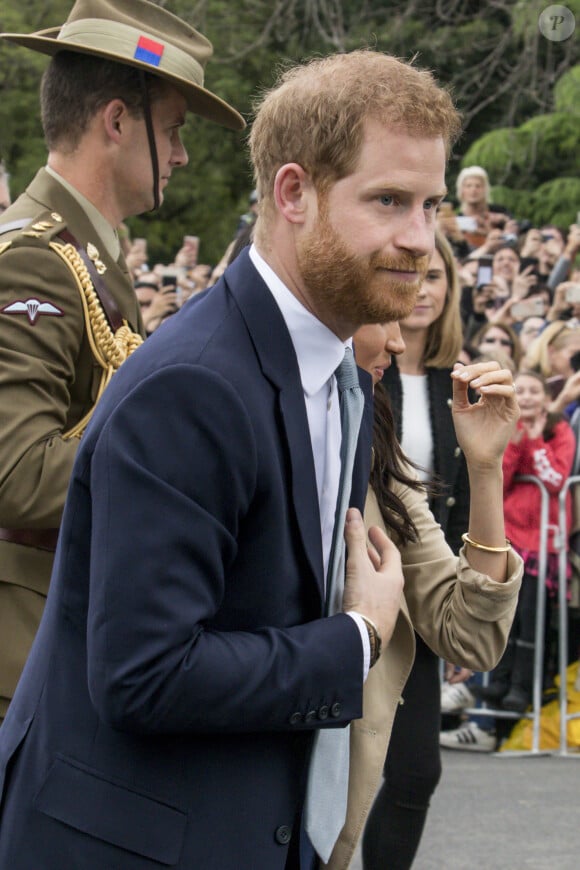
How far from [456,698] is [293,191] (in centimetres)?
552

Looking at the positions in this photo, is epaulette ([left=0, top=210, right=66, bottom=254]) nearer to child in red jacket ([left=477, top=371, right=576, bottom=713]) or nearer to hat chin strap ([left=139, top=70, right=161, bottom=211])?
hat chin strap ([left=139, top=70, right=161, bottom=211])

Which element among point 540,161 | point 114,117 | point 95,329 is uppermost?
point 540,161

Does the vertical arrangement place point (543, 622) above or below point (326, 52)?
below

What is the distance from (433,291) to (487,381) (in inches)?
97.8

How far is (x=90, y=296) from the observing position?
2.76 meters

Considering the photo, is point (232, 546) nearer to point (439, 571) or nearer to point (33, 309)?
point (439, 571)

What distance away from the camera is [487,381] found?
2217 mm

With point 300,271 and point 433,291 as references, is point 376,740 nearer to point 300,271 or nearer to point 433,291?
point 300,271

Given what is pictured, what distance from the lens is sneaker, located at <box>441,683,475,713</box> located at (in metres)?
7.05

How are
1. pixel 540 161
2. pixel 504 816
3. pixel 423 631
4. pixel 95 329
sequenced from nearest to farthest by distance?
pixel 423 631 < pixel 95 329 < pixel 504 816 < pixel 540 161

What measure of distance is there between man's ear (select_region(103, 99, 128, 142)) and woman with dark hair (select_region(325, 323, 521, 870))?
72cm


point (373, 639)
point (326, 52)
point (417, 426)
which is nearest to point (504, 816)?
point (417, 426)

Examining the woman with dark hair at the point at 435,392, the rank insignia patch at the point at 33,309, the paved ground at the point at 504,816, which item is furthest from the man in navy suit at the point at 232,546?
the paved ground at the point at 504,816

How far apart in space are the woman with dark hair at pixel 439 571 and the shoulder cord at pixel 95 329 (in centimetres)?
48
